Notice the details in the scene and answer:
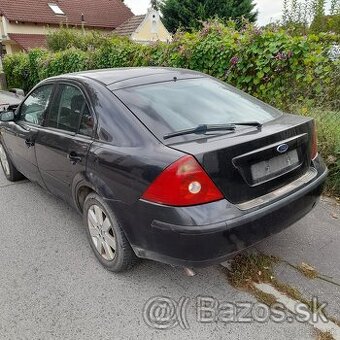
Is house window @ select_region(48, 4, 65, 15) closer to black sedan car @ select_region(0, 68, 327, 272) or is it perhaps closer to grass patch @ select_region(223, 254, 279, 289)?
black sedan car @ select_region(0, 68, 327, 272)

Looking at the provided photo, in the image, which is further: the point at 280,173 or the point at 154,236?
the point at 280,173

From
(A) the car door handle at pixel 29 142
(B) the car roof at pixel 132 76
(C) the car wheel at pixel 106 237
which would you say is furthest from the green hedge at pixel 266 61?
(A) the car door handle at pixel 29 142

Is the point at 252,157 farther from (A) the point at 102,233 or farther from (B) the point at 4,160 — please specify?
(B) the point at 4,160

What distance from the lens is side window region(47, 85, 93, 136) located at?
3018 mm

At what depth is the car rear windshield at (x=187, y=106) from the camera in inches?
104

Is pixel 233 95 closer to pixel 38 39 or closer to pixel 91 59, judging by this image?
pixel 91 59

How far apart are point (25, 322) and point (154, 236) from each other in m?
1.07

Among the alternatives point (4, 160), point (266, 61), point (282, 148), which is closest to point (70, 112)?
point (282, 148)

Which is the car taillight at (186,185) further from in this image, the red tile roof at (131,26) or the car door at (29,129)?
the red tile roof at (131,26)

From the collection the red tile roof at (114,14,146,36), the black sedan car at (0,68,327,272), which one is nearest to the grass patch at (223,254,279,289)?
the black sedan car at (0,68,327,272)

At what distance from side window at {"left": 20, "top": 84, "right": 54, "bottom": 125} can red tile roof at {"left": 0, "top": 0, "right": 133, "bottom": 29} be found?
25373 mm

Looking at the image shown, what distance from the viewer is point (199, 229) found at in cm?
221

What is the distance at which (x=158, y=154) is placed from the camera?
2332 mm

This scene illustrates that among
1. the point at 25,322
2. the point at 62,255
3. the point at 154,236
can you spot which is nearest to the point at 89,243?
the point at 62,255
